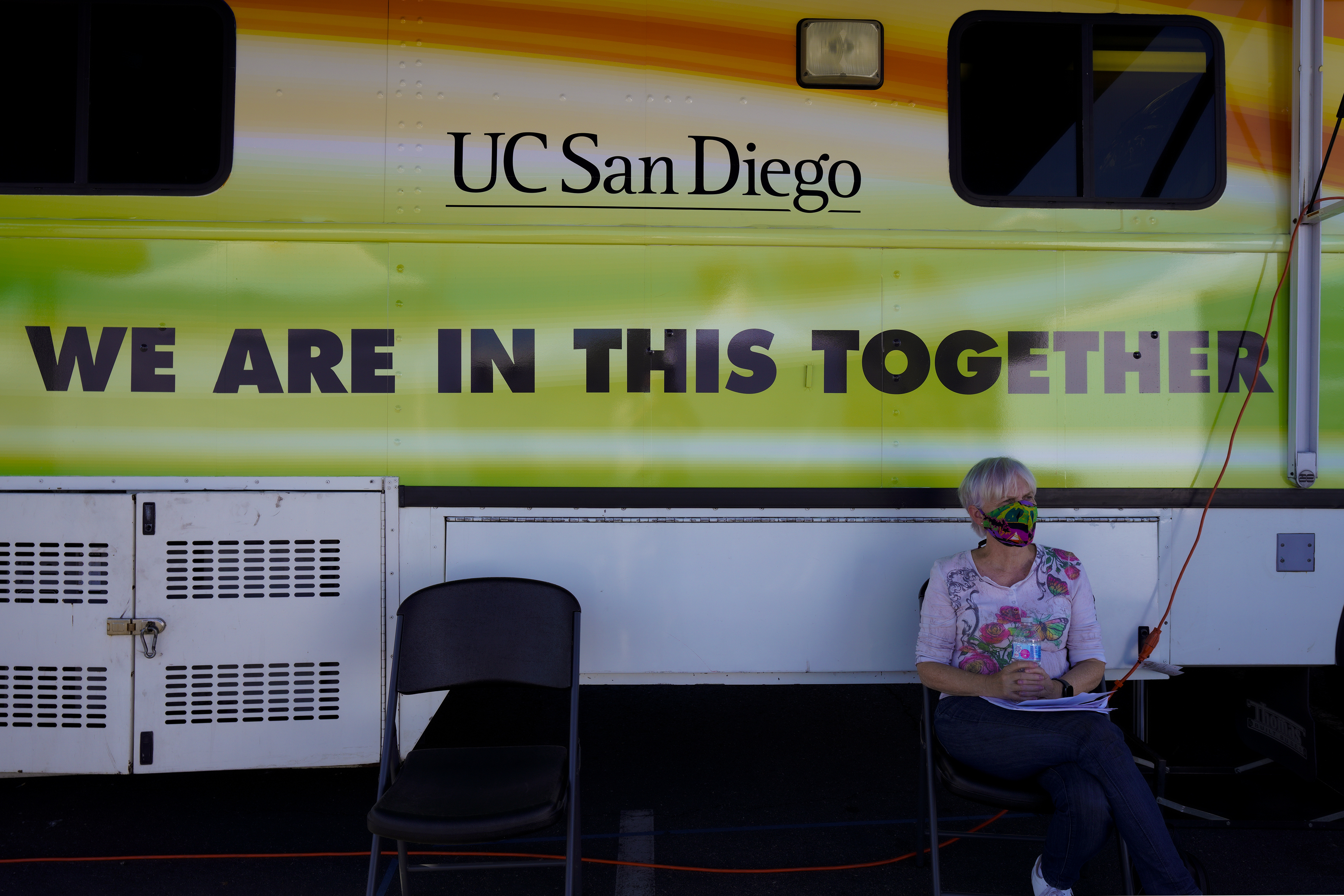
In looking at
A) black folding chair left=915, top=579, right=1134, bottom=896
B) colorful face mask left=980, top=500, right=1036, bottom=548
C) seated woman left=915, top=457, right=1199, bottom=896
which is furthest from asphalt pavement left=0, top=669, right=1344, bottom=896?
colorful face mask left=980, top=500, right=1036, bottom=548

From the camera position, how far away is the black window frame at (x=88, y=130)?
Result: 243 cm

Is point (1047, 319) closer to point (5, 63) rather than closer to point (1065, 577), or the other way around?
point (1065, 577)

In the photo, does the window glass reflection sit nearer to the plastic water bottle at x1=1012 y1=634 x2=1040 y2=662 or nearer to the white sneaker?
the plastic water bottle at x1=1012 y1=634 x2=1040 y2=662

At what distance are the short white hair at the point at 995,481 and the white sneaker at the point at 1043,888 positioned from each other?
0.98 metres

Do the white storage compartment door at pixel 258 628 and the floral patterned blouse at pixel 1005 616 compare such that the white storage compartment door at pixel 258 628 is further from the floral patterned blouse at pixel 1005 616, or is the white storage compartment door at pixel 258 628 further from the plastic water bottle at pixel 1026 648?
the plastic water bottle at pixel 1026 648

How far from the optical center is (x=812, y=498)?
2.51 meters

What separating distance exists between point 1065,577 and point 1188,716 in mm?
2160

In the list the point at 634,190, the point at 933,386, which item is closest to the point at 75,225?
the point at 634,190

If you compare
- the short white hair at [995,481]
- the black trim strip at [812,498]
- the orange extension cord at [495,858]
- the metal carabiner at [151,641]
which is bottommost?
the orange extension cord at [495,858]

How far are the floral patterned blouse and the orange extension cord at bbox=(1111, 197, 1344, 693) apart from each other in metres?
0.29

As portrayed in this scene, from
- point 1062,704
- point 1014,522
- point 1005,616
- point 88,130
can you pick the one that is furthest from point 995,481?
point 88,130

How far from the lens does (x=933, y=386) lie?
2.53 m

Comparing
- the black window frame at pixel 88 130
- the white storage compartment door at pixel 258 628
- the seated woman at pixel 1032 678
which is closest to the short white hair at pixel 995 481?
the seated woman at pixel 1032 678

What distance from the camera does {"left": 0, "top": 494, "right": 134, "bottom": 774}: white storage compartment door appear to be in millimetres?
2428
